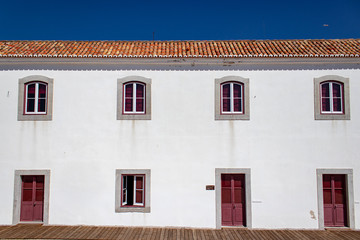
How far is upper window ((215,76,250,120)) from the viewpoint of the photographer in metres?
10.4

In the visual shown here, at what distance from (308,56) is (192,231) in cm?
753

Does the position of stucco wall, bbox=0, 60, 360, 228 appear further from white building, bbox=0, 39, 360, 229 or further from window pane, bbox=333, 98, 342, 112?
window pane, bbox=333, 98, 342, 112

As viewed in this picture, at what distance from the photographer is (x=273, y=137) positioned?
33.8ft

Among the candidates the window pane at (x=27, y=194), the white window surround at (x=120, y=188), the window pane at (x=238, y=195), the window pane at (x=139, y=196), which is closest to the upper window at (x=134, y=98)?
the white window surround at (x=120, y=188)

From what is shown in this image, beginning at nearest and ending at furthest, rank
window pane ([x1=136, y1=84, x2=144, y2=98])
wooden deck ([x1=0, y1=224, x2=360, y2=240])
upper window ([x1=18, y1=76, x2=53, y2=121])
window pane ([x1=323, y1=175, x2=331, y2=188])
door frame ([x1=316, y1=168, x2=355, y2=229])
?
1. wooden deck ([x1=0, y1=224, x2=360, y2=240])
2. door frame ([x1=316, y1=168, x2=355, y2=229])
3. window pane ([x1=323, y1=175, x2=331, y2=188])
4. upper window ([x1=18, y1=76, x2=53, y2=121])
5. window pane ([x1=136, y1=84, x2=144, y2=98])

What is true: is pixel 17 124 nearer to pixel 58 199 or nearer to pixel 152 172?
pixel 58 199

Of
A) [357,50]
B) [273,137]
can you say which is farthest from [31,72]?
[357,50]

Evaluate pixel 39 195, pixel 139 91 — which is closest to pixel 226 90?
pixel 139 91

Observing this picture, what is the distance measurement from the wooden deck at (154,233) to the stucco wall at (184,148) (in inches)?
12.7

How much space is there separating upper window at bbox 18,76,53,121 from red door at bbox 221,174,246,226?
6.96 meters

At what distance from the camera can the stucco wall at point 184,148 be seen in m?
10.1

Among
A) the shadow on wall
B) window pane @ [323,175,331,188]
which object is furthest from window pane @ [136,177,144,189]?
window pane @ [323,175,331,188]

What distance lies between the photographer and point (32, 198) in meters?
10.4

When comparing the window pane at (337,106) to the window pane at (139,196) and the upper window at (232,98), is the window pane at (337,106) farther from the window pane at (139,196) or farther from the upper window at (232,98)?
the window pane at (139,196)
